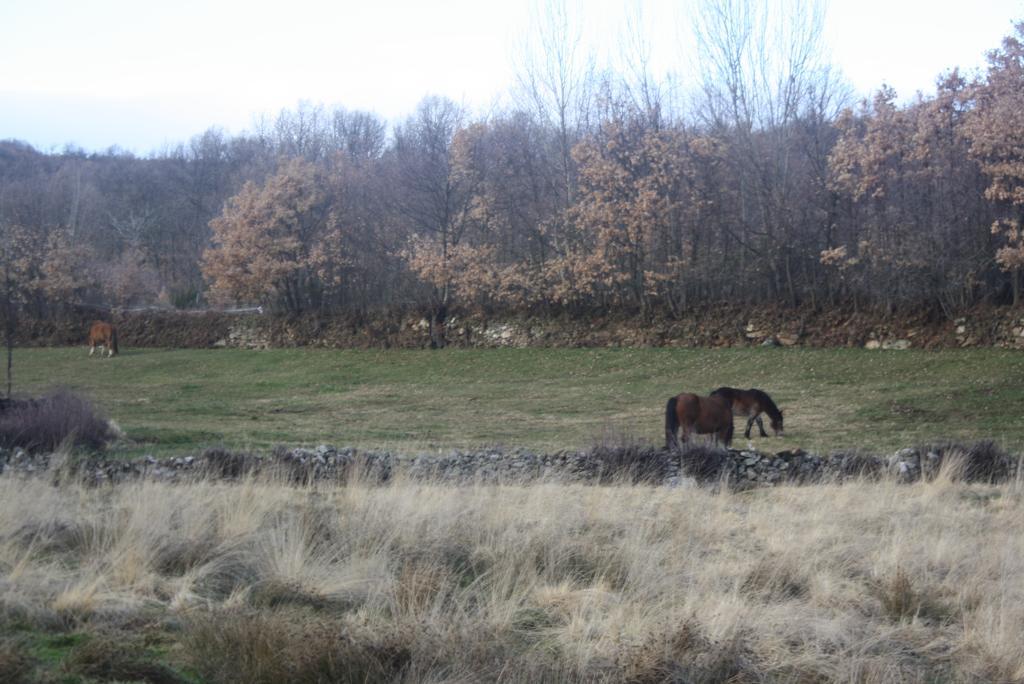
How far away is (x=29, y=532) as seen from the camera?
7297mm

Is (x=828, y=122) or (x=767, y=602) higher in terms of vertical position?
(x=828, y=122)

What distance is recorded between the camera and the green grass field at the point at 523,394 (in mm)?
19953

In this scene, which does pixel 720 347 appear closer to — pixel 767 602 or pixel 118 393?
pixel 118 393

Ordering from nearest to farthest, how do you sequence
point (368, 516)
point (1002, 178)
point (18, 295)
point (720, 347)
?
point (368, 516) < point (1002, 178) < point (720, 347) < point (18, 295)

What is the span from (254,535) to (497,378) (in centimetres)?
2683

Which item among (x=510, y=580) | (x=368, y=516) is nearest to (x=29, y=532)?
(x=368, y=516)

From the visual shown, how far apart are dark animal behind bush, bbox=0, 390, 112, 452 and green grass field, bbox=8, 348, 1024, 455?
2.22 ft

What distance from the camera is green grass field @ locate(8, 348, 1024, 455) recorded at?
1995 cm

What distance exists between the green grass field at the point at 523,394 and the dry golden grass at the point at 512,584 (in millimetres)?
7324

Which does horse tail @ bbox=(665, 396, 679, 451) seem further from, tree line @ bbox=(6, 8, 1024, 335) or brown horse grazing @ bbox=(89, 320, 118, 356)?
brown horse grazing @ bbox=(89, 320, 118, 356)

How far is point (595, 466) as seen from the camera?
542 inches

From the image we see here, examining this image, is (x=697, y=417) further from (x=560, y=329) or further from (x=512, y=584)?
(x=560, y=329)

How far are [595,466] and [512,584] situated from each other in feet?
23.3

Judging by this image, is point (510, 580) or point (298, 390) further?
point (298, 390)
